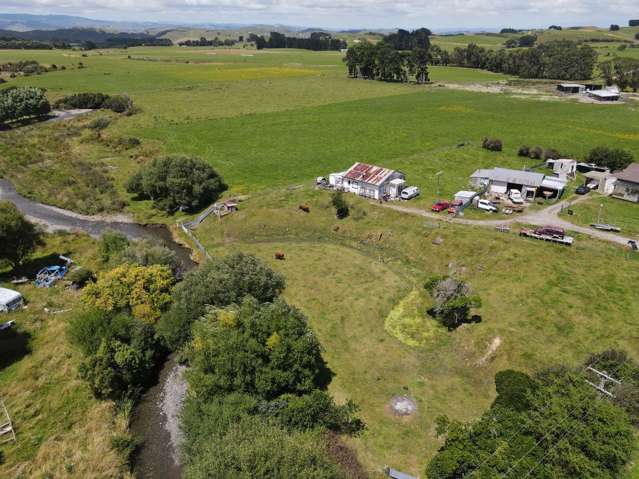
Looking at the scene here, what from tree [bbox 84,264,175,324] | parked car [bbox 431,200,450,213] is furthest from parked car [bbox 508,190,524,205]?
tree [bbox 84,264,175,324]

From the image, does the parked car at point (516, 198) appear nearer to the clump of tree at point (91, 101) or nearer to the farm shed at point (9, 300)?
the farm shed at point (9, 300)

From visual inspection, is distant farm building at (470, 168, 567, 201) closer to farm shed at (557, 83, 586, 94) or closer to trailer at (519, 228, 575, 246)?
trailer at (519, 228, 575, 246)

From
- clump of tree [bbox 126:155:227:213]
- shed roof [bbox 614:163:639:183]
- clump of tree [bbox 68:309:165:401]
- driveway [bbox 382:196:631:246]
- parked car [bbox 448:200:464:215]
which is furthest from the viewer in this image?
clump of tree [bbox 126:155:227:213]

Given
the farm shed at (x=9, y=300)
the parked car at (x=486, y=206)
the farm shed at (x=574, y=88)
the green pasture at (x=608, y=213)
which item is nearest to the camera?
the farm shed at (x=9, y=300)

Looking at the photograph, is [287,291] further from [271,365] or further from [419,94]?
[419,94]

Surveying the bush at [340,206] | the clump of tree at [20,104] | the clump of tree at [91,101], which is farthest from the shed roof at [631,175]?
the clump of tree at [20,104]

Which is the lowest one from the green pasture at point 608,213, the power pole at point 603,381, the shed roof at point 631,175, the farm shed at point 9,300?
the farm shed at point 9,300
